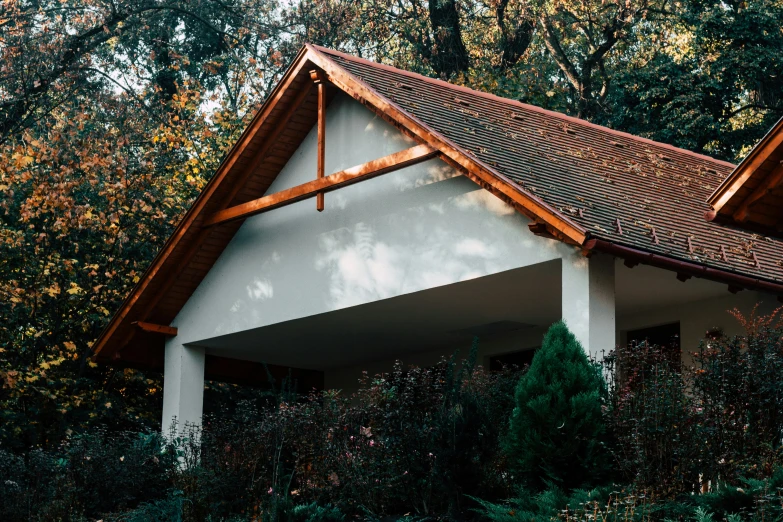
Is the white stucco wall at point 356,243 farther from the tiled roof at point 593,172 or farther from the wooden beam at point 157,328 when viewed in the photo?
the tiled roof at point 593,172

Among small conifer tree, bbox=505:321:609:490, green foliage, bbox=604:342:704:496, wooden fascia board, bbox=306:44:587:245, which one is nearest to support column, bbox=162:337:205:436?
wooden fascia board, bbox=306:44:587:245

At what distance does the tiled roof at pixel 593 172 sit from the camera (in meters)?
12.7

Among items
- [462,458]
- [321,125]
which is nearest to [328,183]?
[321,125]

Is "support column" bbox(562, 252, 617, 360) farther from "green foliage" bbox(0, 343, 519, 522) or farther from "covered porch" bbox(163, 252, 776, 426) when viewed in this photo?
"green foliage" bbox(0, 343, 519, 522)

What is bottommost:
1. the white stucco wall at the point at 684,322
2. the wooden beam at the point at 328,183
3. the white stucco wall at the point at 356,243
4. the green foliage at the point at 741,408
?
the green foliage at the point at 741,408

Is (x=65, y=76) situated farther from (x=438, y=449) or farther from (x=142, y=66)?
(x=438, y=449)

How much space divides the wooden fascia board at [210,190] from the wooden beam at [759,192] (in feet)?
23.9

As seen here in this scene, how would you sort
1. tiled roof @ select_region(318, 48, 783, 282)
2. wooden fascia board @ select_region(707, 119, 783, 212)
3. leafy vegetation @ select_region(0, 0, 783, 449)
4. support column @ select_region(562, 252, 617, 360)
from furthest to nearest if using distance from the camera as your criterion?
leafy vegetation @ select_region(0, 0, 783, 449) < tiled roof @ select_region(318, 48, 783, 282) < support column @ select_region(562, 252, 617, 360) < wooden fascia board @ select_region(707, 119, 783, 212)

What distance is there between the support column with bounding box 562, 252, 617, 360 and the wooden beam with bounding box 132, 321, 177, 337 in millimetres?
7651

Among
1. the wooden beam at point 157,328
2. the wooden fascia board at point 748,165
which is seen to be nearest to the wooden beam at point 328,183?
the wooden beam at point 157,328

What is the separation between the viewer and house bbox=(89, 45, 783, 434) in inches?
493

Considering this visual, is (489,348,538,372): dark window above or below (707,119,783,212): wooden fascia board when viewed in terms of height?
below

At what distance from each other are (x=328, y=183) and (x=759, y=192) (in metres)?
6.34

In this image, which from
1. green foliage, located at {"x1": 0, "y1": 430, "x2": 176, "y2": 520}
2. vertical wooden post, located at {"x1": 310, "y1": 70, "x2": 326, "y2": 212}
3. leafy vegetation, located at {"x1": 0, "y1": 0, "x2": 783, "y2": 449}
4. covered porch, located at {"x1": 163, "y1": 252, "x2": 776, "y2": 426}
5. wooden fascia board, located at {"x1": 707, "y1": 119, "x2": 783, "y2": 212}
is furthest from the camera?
leafy vegetation, located at {"x1": 0, "y1": 0, "x2": 783, "y2": 449}
